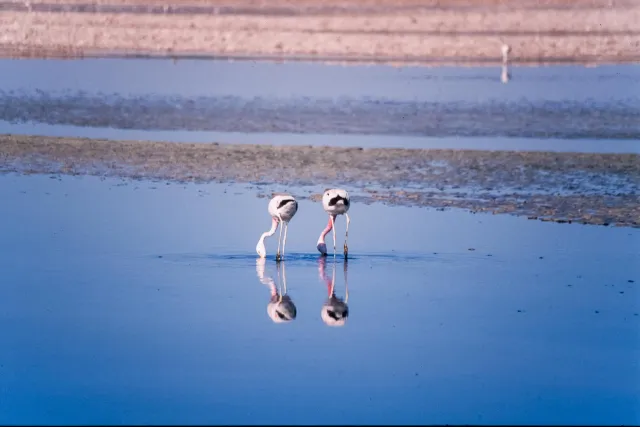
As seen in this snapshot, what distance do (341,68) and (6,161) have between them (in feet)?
73.1

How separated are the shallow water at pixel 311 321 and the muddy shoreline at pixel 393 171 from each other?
122cm

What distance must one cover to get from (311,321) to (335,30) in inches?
1639

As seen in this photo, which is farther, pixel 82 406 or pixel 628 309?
pixel 628 309

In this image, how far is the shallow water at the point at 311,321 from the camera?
8758 millimetres

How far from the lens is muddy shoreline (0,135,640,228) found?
58.4 feet

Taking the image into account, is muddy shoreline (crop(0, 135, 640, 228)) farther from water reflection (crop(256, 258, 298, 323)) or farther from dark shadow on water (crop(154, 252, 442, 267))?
water reflection (crop(256, 258, 298, 323))

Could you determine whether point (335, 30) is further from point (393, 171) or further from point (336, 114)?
point (393, 171)

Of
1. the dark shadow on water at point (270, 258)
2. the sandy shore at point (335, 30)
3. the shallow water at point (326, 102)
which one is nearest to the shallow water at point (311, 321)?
the dark shadow on water at point (270, 258)

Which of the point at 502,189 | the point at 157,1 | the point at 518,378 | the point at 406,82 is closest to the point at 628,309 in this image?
the point at 518,378

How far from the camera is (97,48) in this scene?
50656 millimetres

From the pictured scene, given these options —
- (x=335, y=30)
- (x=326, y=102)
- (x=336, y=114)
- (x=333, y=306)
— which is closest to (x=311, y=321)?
(x=333, y=306)

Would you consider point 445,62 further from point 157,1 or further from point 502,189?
point 502,189

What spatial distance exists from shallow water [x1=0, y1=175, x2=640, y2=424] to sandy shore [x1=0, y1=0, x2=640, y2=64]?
3098cm

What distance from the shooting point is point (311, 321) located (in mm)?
11000
